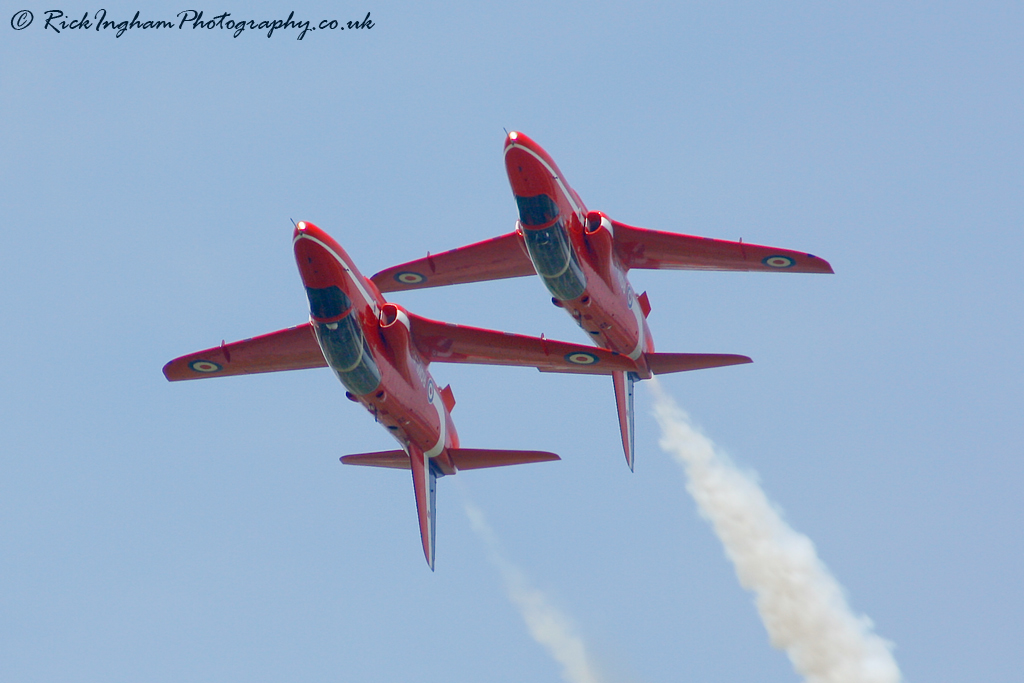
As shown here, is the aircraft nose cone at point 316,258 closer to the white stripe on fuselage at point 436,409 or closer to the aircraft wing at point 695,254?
the white stripe on fuselage at point 436,409

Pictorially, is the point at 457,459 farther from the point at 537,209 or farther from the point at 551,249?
the point at 537,209

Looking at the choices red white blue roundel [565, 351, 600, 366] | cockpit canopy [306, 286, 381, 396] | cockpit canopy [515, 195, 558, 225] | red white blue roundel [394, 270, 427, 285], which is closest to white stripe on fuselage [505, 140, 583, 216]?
cockpit canopy [515, 195, 558, 225]

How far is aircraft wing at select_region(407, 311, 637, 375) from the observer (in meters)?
53.2

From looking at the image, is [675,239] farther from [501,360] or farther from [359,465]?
[359,465]

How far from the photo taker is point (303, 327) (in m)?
54.8

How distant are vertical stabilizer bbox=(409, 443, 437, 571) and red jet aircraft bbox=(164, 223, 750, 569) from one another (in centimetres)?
4

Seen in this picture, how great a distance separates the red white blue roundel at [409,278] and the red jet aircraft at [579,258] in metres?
0.04

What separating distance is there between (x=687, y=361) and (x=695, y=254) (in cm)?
482

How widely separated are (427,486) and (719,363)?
1145 cm

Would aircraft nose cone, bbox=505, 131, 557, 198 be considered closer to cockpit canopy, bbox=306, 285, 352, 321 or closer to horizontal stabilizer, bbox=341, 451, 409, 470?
cockpit canopy, bbox=306, 285, 352, 321

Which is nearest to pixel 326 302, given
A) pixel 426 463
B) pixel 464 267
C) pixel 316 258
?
pixel 316 258

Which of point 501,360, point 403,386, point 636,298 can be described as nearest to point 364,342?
point 403,386

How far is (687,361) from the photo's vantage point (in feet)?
190

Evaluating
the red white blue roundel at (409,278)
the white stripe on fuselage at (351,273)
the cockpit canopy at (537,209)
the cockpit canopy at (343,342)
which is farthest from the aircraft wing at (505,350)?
the red white blue roundel at (409,278)
